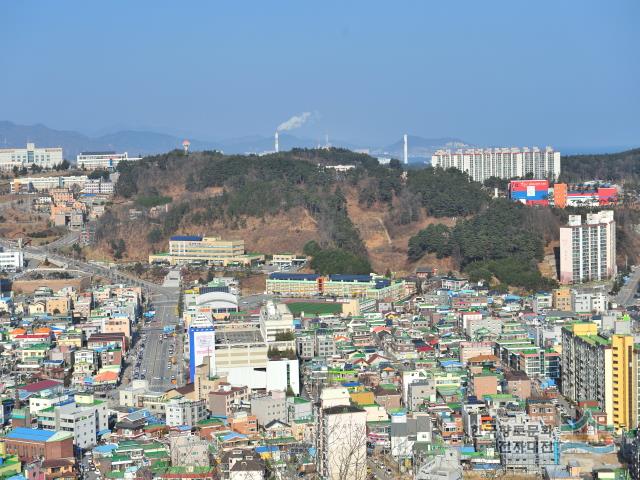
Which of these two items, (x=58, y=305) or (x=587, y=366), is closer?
(x=587, y=366)

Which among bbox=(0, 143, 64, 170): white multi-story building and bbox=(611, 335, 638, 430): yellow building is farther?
bbox=(0, 143, 64, 170): white multi-story building

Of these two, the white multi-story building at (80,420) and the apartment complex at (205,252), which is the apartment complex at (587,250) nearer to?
the apartment complex at (205,252)

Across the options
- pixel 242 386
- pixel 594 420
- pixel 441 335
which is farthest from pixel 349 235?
pixel 594 420

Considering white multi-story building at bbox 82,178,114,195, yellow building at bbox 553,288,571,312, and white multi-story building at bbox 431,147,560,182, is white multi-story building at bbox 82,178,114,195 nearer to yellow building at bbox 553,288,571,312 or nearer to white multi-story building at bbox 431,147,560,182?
white multi-story building at bbox 431,147,560,182

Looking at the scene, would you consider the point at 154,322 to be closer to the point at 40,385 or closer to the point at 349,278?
the point at 349,278

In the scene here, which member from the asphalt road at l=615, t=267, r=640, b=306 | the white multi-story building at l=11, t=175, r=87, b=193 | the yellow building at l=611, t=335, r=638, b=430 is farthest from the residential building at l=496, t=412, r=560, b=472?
the white multi-story building at l=11, t=175, r=87, b=193

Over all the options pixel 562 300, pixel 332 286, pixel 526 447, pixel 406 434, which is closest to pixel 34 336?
pixel 332 286

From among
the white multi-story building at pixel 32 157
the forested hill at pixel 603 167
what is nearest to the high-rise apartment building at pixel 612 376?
the forested hill at pixel 603 167
